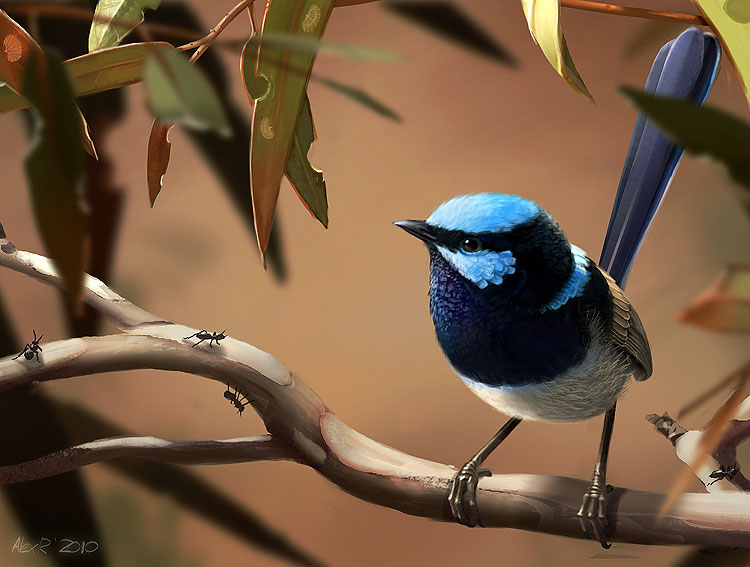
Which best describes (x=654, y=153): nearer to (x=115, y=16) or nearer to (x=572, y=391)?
(x=572, y=391)

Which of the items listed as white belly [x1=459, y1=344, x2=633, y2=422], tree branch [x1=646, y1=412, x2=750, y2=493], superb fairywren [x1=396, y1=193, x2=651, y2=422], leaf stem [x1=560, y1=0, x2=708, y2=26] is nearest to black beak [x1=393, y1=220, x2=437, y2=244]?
superb fairywren [x1=396, y1=193, x2=651, y2=422]

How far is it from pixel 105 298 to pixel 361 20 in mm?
410

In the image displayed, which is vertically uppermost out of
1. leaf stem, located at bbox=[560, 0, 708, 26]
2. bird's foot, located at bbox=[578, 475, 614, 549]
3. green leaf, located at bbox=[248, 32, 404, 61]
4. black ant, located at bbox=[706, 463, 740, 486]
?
leaf stem, located at bbox=[560, 0, 708, 26]

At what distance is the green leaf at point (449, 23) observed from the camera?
773mm

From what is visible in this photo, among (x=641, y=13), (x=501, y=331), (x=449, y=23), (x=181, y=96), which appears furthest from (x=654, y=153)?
(x=181, y=96)

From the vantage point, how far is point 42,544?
0.78 metres

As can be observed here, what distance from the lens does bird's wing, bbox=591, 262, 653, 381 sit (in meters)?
0.51

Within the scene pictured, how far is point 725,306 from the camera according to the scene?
0.19 metres

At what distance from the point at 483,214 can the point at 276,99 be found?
0.15 meters

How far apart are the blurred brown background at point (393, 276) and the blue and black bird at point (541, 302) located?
0.61 ft

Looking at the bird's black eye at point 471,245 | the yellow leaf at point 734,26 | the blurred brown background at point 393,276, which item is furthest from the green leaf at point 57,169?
the blurred brown background at point 393,276

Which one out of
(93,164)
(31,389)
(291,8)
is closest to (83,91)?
(291,8)

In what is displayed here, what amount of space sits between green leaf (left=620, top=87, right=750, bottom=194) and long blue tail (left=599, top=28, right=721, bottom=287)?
329 mm

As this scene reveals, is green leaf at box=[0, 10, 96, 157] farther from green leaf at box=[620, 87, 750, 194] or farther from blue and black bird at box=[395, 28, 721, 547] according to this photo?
green leaf at box=[620, 87, 750, 194]
